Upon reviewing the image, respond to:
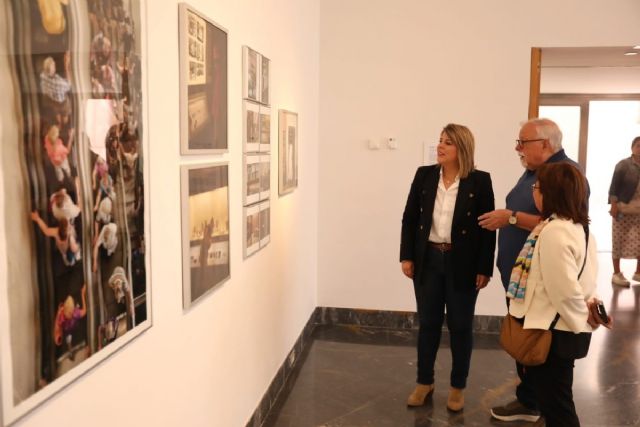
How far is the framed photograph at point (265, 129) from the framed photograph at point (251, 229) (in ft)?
1.14

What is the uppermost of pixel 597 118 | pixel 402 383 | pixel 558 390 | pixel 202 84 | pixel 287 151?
pixel 597 118

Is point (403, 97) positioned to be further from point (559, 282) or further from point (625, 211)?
point (625, 211)

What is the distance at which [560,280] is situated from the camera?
2447 millimetres

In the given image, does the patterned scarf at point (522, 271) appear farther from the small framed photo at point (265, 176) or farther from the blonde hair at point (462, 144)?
the small framed photo at point (265, 176)

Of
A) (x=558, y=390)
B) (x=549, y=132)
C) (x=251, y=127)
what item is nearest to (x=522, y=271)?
(x=558, y=390)

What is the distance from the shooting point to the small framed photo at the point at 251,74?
9.15ft

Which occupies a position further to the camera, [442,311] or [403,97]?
[403,97]

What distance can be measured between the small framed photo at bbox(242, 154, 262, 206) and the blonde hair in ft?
3.49

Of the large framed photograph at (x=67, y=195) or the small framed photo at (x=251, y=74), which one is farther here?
the small framed photo at (x=251, y=74)

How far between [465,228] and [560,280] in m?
0.89

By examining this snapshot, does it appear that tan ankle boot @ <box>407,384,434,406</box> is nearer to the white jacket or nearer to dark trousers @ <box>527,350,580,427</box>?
dark trousers @ <box>527,350,580,427</box>

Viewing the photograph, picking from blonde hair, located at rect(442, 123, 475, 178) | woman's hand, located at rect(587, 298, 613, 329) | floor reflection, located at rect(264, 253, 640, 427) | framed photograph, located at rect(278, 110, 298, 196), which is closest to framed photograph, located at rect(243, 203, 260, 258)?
framed photograph, located at rect(278, 110, 298, 196)

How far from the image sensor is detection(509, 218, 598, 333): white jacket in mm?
2443

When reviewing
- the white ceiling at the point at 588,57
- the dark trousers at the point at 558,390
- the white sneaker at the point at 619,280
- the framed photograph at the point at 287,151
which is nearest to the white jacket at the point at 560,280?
the dark trousers at the point at 558,390
